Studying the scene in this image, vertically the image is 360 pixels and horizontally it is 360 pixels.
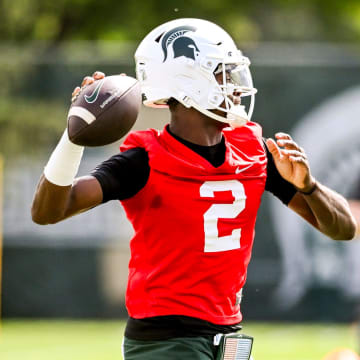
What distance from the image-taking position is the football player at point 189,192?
4.14 metres

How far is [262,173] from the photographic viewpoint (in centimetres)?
445

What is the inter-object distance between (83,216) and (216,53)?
23.2 feet

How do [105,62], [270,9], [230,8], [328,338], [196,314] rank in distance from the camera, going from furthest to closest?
[270,9], [230,8], [105,62], [328,338], [196,314]

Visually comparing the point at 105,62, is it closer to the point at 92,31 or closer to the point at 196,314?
the point at 92,31

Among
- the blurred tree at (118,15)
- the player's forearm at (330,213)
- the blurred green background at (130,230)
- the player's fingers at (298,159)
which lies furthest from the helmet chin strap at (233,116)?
the blurred tree at (118,15)

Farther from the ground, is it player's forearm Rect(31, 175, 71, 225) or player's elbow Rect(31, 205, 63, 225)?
player's forearm Rect(31, 175, 71, 225)

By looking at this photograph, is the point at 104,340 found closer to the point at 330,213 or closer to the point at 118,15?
the point at 330,213

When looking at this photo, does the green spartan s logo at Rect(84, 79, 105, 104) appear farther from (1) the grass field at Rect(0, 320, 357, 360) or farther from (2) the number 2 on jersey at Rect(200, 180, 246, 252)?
(1) the grass field at Rect(0, 320, 357, 360)

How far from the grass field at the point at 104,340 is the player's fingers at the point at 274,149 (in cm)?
524

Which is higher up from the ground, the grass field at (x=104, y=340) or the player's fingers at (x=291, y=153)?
the player's fingers at (x=291, y=153)

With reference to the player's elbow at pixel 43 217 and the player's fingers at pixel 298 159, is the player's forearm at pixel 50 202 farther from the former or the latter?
the player's fingers at pixel 298 159

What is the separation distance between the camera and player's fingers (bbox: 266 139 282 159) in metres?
4.17

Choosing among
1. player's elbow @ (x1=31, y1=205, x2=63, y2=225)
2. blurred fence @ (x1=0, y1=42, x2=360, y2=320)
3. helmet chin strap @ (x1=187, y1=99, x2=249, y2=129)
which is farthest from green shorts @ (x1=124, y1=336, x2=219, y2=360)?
blurred fence @ (x1=0, y1=42, x2=360, y2=320)

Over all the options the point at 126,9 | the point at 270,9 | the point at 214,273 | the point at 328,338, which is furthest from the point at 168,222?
the point at 270,9
